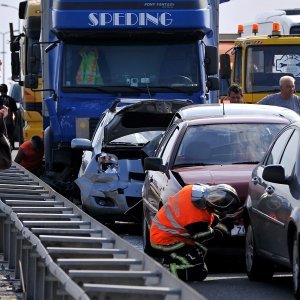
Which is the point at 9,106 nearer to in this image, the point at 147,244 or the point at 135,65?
the point at 135,65

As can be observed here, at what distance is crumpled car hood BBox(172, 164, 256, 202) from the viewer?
1284 centimetres

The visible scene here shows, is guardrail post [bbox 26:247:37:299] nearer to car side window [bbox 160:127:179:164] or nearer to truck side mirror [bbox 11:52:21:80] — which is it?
car side window [bbox 160:127:179:164]

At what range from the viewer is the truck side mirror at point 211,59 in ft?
70.3

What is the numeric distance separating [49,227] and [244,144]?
3818 mm

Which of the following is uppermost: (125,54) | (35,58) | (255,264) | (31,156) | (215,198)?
(125,54)

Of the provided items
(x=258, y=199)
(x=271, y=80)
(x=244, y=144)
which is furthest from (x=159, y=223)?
(x=271, y=80)

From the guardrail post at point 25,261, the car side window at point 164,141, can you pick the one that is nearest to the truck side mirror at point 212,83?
the car side window at point 164,141

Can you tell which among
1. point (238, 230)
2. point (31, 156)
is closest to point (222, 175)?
point (238, 230)

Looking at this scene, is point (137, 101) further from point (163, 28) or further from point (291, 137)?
point (291, 137)

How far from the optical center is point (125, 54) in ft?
69.9

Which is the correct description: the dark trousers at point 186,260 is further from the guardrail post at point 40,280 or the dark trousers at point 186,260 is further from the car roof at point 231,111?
the car roof at point 231,111

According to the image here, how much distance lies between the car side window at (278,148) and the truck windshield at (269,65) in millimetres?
14758

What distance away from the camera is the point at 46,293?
30.8ft

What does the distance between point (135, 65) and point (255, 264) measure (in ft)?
31.6
